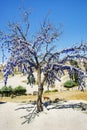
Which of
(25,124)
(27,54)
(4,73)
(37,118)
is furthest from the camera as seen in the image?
(27,54)

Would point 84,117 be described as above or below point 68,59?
below

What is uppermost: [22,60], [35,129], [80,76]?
[22,60]

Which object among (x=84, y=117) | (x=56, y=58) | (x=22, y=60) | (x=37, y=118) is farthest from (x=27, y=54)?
(x=84, y=117)

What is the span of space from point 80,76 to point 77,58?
10.1ft

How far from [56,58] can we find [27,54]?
4.01m

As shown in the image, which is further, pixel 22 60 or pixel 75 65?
pixel 75 65

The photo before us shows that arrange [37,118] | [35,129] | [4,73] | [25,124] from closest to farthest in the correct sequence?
1. [35,129]
2. [25,124]
3. [37,118]
4. [4,73]

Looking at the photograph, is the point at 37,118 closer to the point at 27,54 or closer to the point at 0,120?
the point at 0,120

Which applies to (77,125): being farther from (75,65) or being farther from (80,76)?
(75,65)

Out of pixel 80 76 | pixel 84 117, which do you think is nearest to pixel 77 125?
pixel 84 117

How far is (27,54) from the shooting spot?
1363 inches

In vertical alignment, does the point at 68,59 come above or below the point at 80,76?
above

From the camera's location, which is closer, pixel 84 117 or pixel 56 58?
pixel 84 117

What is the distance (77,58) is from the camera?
3494 centimetres
